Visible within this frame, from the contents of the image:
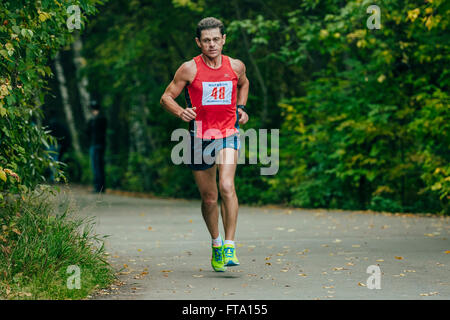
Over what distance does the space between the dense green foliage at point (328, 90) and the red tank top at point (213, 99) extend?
16.2ft

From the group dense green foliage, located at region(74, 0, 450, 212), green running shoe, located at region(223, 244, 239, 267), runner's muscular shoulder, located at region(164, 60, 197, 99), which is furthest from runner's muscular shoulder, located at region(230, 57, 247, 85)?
dense green foliage, located at region(74, 0, 450, 212)

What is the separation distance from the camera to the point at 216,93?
308 inches

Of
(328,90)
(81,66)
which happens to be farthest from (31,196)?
(81,66)

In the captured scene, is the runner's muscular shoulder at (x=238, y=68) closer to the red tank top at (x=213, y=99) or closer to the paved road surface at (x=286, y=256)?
the red tank top at (x=213, y=99)

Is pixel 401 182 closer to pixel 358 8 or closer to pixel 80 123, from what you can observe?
pixel 358 8

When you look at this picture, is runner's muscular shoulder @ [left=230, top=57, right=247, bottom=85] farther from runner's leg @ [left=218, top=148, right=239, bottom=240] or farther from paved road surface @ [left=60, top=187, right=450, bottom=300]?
paved road surface @ [left=60, top=187, right=450, bottom=300]

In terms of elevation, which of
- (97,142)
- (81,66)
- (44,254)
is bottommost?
→ (44,254)

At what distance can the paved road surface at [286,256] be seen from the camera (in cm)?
686

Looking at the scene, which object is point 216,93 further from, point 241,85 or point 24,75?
point 24,75

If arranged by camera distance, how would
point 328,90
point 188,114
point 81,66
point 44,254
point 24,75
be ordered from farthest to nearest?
point 81,66 < point 328,90 < point 188,114 < point 24,75 < point 44,254

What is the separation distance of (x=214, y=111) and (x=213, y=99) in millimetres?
117

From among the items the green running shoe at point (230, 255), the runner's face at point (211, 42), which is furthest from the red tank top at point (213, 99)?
the green running shoe at point (230, 255)

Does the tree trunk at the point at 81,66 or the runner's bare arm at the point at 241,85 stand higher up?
the tree trunk at the point at 81,66
